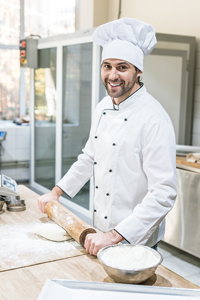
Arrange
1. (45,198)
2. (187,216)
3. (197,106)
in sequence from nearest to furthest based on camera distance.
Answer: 1. (45,198)
2. (187,216)
3. (197,106)

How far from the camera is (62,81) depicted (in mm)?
4305

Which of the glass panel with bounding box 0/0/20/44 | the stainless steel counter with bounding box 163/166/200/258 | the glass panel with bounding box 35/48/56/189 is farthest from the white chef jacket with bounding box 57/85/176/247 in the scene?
the glass panel with bounding box 0/0/20/44

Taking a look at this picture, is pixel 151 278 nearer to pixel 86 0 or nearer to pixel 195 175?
pixel 195 175

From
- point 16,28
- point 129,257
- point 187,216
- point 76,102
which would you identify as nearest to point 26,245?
point 129,257

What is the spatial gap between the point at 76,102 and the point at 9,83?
83.5 inches

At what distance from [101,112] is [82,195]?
8.45ft

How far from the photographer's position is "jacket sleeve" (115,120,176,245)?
1.36 m

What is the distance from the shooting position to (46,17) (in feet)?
18.8

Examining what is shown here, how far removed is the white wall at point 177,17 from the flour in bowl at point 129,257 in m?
2.68

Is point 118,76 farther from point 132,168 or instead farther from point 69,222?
point 69,222

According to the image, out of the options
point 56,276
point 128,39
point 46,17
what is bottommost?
point 56,276

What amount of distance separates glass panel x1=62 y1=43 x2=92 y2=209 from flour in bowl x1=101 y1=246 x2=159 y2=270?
110 inches

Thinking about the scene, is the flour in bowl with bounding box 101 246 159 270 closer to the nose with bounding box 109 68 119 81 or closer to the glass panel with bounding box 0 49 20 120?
the nose with bounding box 109 68 119 81

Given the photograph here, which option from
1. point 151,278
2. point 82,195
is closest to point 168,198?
point 151,278
